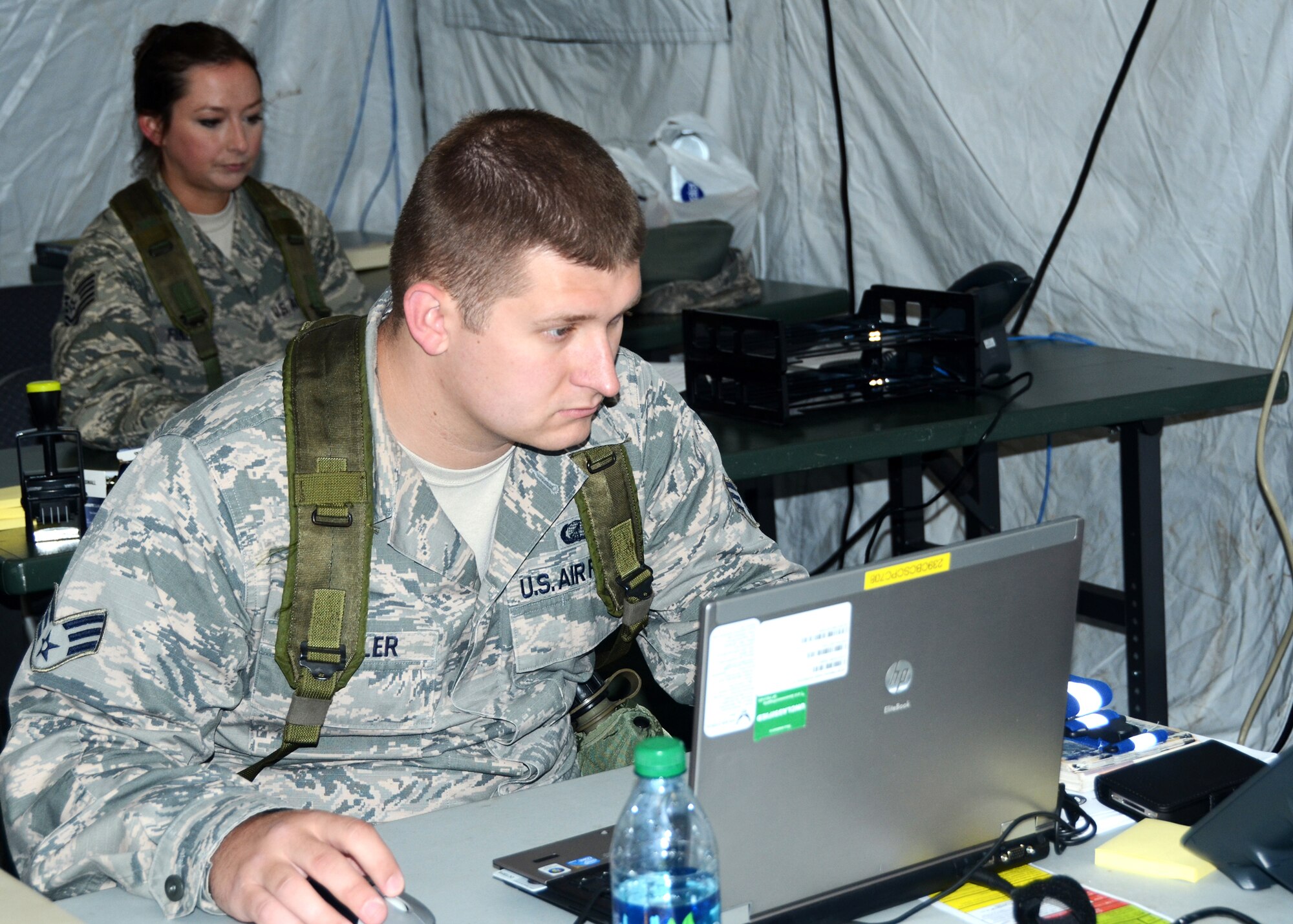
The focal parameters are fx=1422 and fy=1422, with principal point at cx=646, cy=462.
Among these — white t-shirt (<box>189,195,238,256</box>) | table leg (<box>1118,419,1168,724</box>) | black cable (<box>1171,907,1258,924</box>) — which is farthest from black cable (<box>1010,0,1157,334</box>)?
black cable (<box>1171,907,1258,924</box>)

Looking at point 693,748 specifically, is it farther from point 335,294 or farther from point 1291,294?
point 335,294

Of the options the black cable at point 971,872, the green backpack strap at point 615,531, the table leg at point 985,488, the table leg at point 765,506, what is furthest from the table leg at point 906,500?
the black cable at point 971,872

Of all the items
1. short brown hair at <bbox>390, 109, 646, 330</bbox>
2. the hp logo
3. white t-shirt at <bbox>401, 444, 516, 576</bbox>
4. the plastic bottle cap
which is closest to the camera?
the plastic bottle cap

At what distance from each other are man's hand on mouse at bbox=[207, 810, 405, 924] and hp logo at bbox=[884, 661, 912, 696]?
1.27 ft

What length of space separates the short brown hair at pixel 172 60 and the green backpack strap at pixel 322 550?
1.87 meters

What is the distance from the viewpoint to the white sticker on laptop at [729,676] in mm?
939

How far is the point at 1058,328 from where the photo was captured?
3.14m

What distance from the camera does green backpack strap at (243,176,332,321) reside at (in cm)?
324

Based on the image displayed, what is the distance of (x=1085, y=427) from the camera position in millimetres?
2730

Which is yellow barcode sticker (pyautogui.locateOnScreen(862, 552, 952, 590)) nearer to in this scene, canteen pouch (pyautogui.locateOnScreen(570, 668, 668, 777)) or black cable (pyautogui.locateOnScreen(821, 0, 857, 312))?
canteen pouch (pyautogui.locateOnScreen(570, 668, 668, 777))

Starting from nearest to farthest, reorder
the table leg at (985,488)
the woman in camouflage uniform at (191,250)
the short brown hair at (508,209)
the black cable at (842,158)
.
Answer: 1. the short brown hair at (508,209)
2. the woman in camouflage uniform at (191,250)
3. the table leg at (985,488)
4. the black cable at (842,158)

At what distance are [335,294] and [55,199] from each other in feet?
3.93

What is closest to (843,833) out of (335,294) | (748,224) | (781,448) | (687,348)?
(781,448)

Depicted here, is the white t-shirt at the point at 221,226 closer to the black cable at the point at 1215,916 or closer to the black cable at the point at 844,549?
the black cable at the point at 844,549
